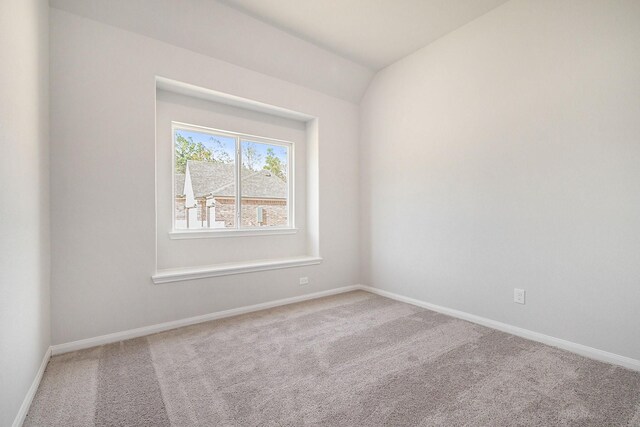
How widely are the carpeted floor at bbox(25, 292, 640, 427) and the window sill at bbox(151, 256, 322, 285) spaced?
0.49m

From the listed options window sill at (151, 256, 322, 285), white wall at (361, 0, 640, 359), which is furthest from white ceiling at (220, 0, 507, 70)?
window sill at (151, 256, 322, 285)

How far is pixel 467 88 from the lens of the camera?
2943 mm

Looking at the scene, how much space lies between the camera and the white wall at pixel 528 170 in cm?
206

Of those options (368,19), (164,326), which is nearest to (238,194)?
(164,326)

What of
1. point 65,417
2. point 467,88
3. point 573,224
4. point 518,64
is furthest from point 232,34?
point 573,224

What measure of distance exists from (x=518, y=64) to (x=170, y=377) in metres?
3.63

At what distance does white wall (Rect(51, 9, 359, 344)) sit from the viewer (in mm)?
2279

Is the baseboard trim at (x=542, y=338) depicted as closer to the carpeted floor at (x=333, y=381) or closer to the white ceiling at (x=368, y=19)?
the carpeted floor at (x=333, y=381)

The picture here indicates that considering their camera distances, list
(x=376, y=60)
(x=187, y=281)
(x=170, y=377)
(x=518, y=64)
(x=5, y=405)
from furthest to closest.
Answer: (x=376, y=60) → (x=187, y=281) → (x=518, y=64) → (x=170, y=377) → (x=5, y=405)

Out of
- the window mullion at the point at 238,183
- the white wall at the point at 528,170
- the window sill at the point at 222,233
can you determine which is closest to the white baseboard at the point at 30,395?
the window sill at the point at 222,233

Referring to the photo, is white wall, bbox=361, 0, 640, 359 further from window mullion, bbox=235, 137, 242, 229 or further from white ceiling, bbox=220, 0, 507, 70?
window mullion, bbox=235, 137, 242, 229

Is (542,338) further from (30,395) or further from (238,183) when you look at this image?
(30,395)

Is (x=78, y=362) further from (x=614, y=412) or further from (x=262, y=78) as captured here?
(x=614, y=412)

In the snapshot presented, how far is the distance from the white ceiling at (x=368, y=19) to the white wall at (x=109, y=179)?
77cm
